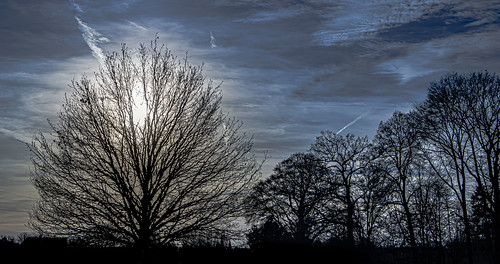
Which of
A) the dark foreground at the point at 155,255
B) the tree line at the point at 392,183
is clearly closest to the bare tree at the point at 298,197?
the tree line at the point at 392,183

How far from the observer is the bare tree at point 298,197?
35719 millimetres

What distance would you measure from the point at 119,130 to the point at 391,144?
2146 cm

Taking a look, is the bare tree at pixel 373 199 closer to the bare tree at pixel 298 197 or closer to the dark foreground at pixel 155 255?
the bare tree at pixel 298 197

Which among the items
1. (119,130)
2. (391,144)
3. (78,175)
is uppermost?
(391,144)

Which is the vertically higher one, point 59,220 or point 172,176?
point 172,176

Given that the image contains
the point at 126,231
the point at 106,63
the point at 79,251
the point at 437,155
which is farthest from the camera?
the point at 437,155

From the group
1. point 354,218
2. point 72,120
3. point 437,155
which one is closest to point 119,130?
point 72,120

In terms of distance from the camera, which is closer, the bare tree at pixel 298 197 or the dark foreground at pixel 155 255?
the dark foreground at pixel 155 255

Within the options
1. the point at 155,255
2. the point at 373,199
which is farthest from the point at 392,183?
the point at 155,255

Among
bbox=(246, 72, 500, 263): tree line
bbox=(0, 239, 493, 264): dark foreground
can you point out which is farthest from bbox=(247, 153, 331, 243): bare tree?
bbox=(0, 239, 493, 264): dark foreground

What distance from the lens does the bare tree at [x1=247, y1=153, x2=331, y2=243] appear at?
35719 mm

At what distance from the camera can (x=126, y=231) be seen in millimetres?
14758

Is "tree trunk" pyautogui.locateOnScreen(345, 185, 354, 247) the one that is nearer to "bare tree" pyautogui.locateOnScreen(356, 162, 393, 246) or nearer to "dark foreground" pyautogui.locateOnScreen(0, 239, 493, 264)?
"bare tree" pyautogui.locateOnScreen(356, 162, 393, 246)

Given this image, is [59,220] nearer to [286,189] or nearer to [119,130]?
[119,130]
